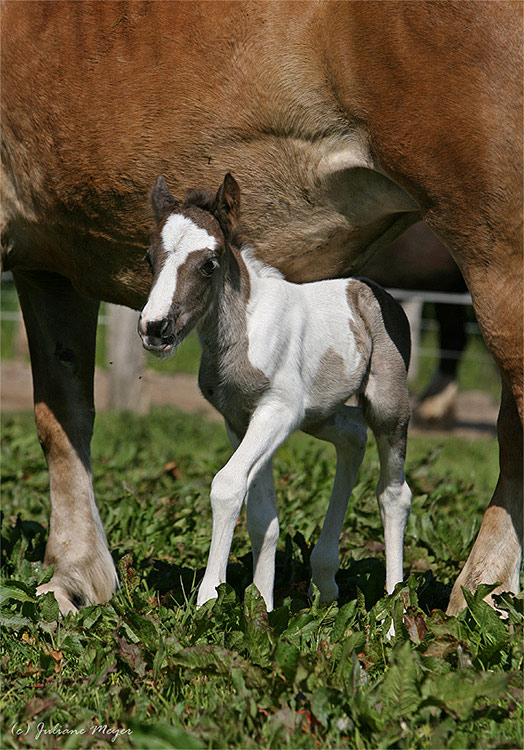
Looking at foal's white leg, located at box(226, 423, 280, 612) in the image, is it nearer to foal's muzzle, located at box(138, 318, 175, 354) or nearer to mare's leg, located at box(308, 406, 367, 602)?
mare's leg, located at box(308, 406, 367, 602)

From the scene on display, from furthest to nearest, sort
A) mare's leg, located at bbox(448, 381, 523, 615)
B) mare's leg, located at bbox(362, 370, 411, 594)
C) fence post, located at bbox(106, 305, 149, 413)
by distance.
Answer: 1. fence post, located at bbox(106, 305, 149, 413)
2. mare's leg, located at bbox(362, 370, 411, 594)
3. mare's leg, located at bbox(448, 381, 523, 615)

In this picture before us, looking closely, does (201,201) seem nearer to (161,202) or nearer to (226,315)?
(161,202)

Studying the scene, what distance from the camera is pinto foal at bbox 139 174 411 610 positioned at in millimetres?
2768

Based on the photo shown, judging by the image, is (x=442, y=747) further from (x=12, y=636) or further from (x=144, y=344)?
(x=12, y=636)

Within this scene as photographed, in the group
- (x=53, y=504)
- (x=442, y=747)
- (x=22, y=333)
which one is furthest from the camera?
(x=22, y=333)

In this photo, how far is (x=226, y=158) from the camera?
3098 millimetres

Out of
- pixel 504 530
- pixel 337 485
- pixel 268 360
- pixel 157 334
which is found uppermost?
pixel 157 334

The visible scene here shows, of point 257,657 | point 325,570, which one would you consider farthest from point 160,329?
point 325,570

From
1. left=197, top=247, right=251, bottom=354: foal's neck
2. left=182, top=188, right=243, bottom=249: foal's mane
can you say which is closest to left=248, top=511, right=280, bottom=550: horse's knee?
left=197, top=247, right=251, bottom=354: foal's neck

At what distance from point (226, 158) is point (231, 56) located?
33 cm

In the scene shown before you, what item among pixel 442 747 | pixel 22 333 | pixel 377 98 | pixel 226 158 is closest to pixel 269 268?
pixel 226 158

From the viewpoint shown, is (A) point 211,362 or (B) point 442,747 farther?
(A) point 211,362

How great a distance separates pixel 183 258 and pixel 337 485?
3.72 ft

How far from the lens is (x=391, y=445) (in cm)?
332
